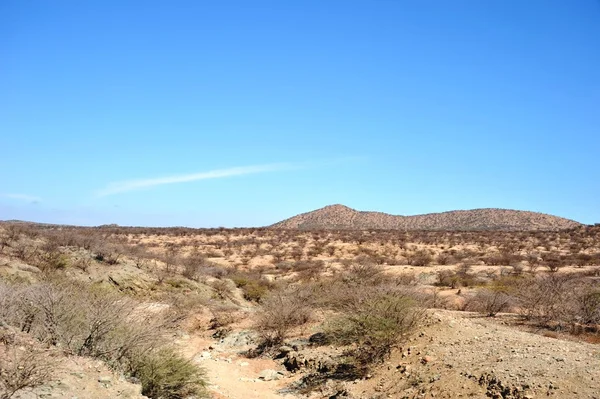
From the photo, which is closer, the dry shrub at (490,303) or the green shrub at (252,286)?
the dry shrub at (490,303)

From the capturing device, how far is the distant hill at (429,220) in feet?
278

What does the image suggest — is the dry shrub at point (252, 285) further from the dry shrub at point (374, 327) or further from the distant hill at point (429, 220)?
the distant hill at point (429, 220)

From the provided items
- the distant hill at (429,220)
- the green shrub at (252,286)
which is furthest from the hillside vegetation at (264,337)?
the distant hill at (429,220)

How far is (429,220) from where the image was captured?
9419cm

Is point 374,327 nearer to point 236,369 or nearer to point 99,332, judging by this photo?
point 236,369

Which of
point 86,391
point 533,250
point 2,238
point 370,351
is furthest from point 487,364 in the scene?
point 533,250

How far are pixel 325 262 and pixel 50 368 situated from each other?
27.0m

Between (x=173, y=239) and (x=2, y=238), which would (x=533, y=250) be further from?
(x=2, y=238)

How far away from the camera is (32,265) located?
1769cm

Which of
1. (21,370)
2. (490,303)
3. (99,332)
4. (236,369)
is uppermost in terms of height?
(99,332)

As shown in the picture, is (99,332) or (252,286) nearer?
(99,332)

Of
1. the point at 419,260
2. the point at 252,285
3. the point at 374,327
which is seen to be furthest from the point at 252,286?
the point at 419,260

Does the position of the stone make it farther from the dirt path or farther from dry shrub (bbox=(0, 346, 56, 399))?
dry shrub (bbox=(0, 346, 56, 399))

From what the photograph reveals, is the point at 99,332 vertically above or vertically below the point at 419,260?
below
